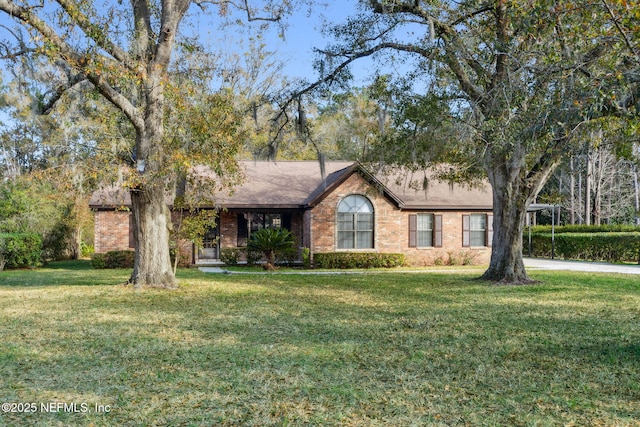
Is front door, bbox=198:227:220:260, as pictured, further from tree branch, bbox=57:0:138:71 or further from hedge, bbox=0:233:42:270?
tree branch, bbox=57:0:138:71

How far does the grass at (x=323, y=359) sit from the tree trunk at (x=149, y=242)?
3.96ft

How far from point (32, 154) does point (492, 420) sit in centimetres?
3900

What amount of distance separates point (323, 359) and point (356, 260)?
49.1 feet

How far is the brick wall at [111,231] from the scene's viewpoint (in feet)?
A: 74.0

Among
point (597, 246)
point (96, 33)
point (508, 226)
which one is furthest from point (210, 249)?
point (597, 246)

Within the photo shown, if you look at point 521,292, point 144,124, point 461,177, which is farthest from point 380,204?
point 144,124

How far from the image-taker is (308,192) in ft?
78.6

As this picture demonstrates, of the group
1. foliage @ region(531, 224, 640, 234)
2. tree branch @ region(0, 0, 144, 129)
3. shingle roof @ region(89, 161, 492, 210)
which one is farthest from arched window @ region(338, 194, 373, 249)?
foliage @ region(531, 224, 640, 234)

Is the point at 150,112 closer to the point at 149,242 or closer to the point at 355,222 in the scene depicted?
the point at 149,242

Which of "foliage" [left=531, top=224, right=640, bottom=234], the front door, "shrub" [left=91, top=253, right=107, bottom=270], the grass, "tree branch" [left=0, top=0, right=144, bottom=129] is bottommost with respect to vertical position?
the grass

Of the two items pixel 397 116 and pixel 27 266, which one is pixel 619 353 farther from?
pixel 27 266

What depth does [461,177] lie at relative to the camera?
59.3 feet

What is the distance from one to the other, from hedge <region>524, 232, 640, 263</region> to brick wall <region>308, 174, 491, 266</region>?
6.03m

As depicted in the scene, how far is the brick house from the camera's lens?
22000mm
